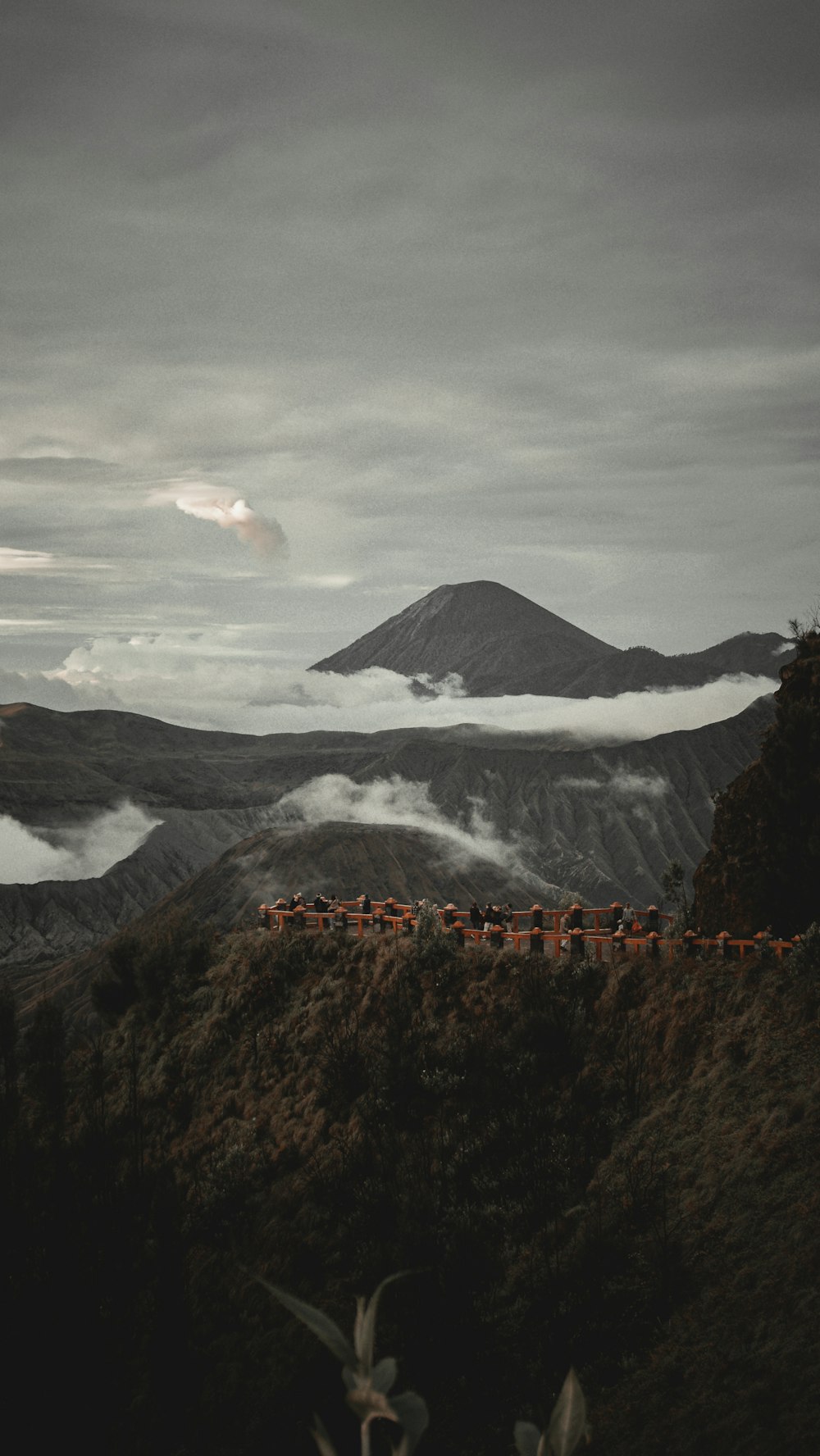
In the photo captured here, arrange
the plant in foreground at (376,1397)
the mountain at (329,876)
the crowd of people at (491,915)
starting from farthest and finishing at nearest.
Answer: the mountain at (329,876) < the crowd of people at (491,915) < the plant in foreground at (376,1397)

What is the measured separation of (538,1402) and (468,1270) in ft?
9.79

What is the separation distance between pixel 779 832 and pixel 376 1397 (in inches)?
923

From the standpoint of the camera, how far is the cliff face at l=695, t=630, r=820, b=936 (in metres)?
24.5

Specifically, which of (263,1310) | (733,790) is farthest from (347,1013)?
(733,790)

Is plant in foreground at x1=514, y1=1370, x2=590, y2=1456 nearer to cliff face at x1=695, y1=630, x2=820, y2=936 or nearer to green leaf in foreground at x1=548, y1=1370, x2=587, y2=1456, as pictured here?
green leaf in foreground at x1=548, y1=1370, x2=587, y2=1456

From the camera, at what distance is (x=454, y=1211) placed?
70.3 ft

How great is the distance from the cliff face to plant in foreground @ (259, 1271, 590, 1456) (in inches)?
848

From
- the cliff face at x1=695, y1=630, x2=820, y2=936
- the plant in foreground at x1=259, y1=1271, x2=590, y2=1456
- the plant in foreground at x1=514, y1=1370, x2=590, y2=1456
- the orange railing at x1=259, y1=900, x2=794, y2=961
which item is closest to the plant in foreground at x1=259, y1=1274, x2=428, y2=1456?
the plant in foreground at x1=259, y1=1271, x2=590, y2=1456

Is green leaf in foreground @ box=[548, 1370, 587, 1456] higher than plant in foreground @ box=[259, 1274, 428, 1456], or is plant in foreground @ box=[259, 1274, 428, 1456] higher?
plant in foreground @ box=[259, 1274, 428, 1456]

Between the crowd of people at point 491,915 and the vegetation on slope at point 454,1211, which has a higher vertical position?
the crowd of people at point 491,915

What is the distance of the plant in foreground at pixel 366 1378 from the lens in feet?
10.8

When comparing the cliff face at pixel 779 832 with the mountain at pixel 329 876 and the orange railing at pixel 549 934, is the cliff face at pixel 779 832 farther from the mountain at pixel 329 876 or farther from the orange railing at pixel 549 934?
the mountain at pixel 329 876

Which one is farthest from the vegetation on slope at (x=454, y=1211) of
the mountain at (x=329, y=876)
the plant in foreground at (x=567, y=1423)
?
the mountain at (x=329, y=876)

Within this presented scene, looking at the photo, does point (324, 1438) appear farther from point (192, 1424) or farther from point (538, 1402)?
point (192, 1424)
